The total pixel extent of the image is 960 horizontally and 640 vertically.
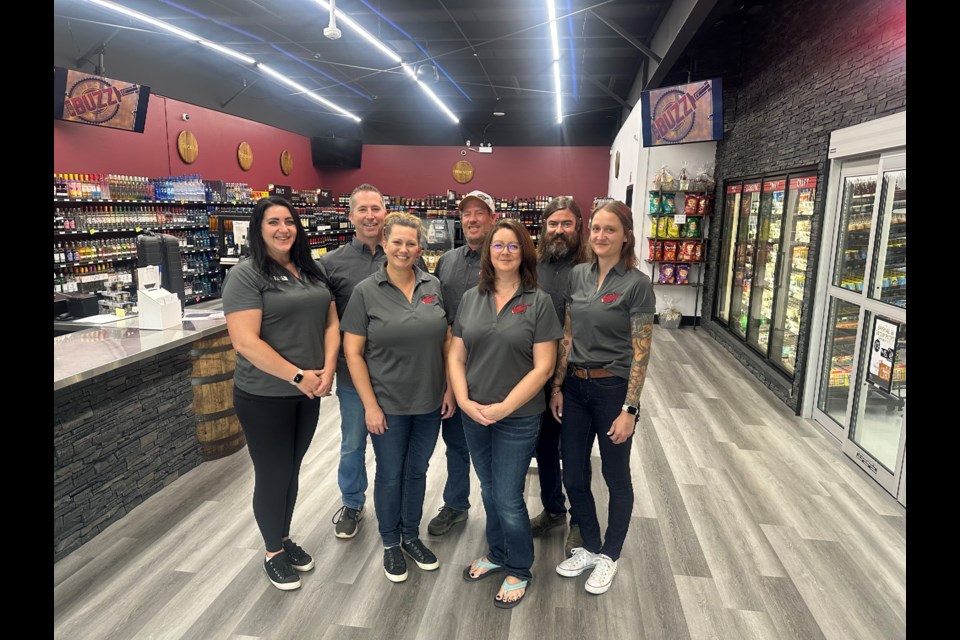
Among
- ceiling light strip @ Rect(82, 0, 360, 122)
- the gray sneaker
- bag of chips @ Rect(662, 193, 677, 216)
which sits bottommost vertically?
the gray sneaker

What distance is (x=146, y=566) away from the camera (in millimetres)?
2678

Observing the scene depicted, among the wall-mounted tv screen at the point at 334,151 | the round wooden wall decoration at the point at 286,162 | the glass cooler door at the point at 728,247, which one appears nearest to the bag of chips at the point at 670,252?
the glass cooler door at the point at 728,247

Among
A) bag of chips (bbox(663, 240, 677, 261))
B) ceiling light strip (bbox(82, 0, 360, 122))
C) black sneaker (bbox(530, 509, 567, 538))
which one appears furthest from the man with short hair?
ceiling light strip (bbox(82, 0, 360, 122))

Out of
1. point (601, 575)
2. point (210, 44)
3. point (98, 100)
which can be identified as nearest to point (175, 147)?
point (210, 44)

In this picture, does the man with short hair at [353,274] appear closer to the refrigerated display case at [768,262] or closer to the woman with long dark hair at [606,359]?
the woman with long dark hair at [606,359]

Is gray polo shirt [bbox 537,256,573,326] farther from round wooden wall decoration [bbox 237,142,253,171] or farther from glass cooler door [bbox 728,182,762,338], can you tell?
round wooden wall decoration [bbox 237,142,253,171]

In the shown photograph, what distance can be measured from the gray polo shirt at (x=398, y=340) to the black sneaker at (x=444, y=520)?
93cm

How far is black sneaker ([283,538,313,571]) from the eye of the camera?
8.64ft

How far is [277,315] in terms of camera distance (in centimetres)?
233

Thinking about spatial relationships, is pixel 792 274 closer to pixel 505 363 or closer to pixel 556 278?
pixel 556 278

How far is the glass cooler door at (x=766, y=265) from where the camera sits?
5910mm

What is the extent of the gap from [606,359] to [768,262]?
484 cm

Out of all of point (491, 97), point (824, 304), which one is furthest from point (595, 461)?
point (491, 97)

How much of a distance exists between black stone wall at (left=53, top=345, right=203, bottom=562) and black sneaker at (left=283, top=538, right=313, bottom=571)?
100cm
